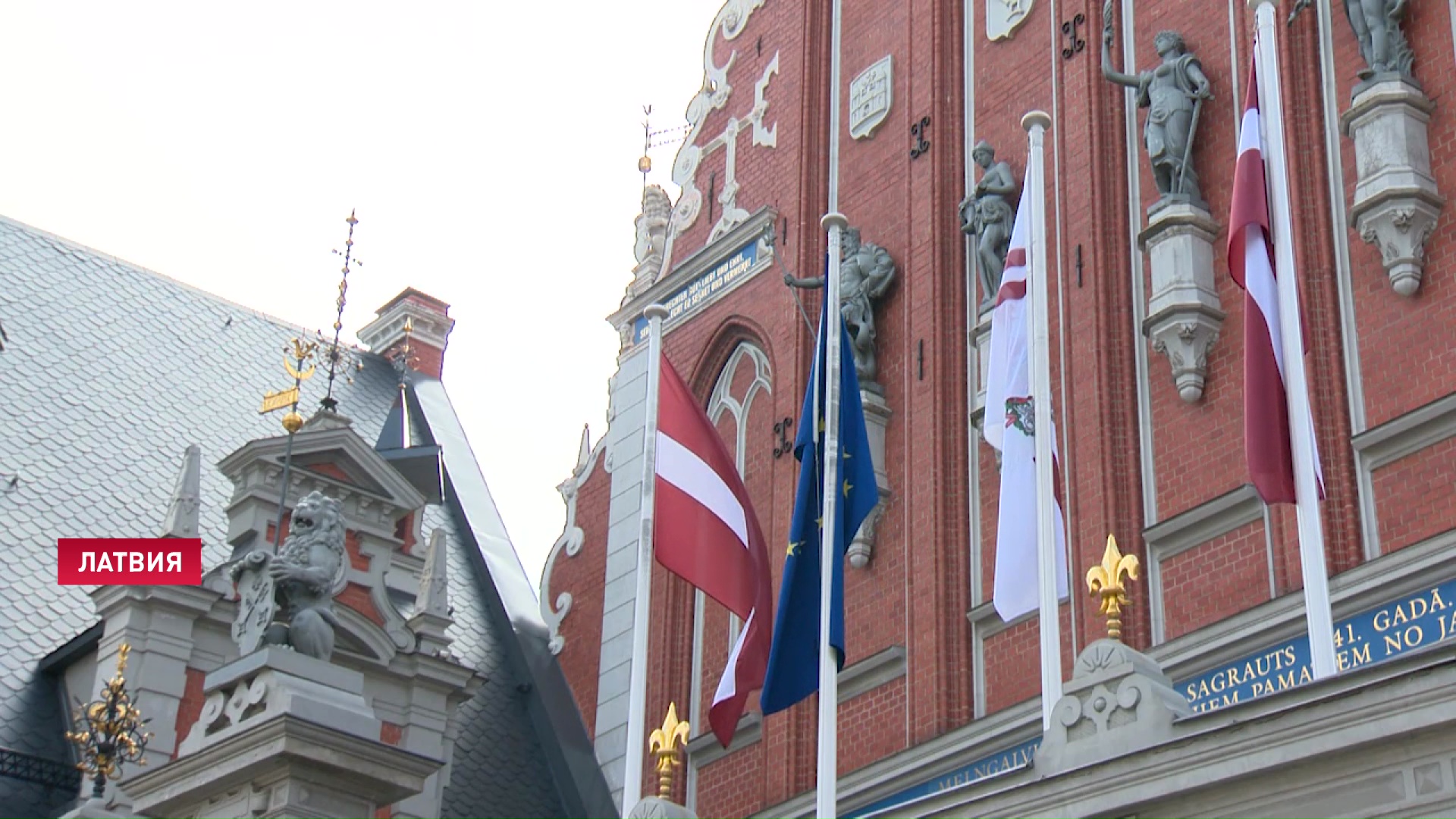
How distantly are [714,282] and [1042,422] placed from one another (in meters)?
7.80

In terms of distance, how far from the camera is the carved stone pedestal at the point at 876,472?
53.7 feet

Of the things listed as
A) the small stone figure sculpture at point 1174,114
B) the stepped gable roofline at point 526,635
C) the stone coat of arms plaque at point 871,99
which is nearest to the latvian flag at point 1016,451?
the small stone figure sculpture at point 1174,114

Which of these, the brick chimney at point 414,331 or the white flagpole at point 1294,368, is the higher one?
the brick chimney at point 414,331

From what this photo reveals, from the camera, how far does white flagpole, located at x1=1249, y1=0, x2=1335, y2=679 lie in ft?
33.0

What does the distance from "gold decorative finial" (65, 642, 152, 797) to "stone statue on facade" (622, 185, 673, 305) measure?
688 centimetres

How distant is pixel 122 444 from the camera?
66.0 ft

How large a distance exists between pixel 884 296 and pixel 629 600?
409 cm

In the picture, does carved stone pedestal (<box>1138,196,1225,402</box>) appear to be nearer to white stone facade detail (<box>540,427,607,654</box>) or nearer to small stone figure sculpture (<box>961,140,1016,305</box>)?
small stone figure sculpture (<box>961,140,1016,305</box>)

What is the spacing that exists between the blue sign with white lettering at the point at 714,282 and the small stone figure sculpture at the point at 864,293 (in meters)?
2.01

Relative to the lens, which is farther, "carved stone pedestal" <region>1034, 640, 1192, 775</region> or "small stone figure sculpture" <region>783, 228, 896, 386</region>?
"small stone figure sculpture" <region>783, 228, 896, 386</region>

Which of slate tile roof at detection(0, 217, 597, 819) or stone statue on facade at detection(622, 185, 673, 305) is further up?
stone statue on facade at detection(622, 185, 673, 305)

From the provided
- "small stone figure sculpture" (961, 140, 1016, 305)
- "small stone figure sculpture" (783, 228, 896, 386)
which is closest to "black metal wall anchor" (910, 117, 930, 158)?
"small stone figure sculpture" (783, 228, 896, 386)

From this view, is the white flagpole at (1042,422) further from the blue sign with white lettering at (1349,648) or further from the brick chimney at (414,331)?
the brick chimney at (414,331)

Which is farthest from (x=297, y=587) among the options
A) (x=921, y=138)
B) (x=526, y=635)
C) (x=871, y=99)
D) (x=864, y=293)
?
(x=526, y=635)
